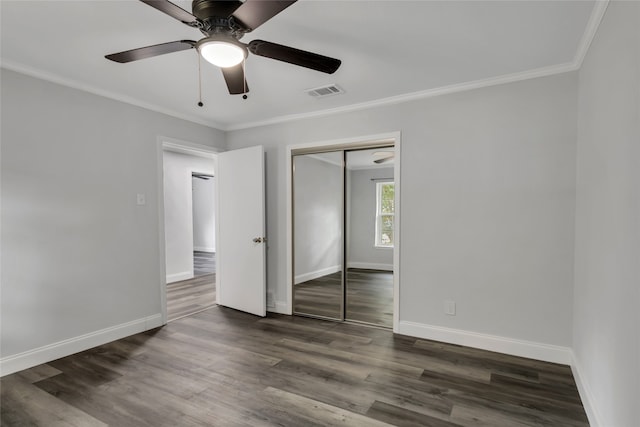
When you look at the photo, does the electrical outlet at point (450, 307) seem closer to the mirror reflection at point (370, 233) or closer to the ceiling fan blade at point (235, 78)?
the mirror reflection at point (370, 233)

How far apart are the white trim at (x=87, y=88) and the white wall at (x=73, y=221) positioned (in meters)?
0.05

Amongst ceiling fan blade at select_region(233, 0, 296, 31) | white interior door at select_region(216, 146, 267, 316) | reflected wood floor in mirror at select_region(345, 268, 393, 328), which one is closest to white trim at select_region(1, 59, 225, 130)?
white interior door at select_region(216, 146, 267, 316)

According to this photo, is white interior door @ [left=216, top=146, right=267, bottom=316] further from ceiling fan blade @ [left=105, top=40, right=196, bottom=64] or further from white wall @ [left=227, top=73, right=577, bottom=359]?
ceiling fan blade @ [left=105, top=40, right=196, bottom=64]

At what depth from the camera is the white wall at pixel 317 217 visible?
3893mm

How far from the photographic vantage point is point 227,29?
1674mm

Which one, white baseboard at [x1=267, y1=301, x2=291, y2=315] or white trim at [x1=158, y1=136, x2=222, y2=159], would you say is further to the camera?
white baseboard at [x1=267, y1=301, x2=291, y2=315]

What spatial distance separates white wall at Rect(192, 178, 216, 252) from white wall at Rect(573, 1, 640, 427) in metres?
9.45

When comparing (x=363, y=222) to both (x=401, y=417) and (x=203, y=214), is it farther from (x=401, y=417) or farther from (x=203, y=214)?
(x=203, y=214)

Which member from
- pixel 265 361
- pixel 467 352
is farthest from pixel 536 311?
pixel 265 361

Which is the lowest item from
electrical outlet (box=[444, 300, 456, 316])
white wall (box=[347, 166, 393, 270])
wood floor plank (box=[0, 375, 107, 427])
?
wood floor plank (box=[0, 375, 107, 427])

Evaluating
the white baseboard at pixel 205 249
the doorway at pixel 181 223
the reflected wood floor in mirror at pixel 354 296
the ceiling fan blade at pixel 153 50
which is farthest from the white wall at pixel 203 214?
the ceiling fan blade at pixel 153 50

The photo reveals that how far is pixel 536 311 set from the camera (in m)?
2.83

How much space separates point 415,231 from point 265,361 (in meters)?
1.88

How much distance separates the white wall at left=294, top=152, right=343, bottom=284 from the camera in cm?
389
